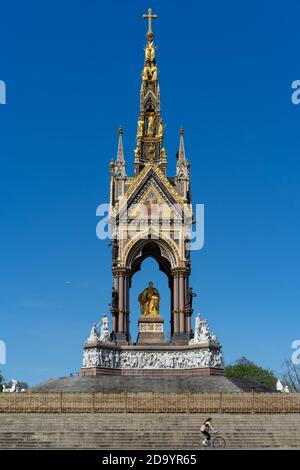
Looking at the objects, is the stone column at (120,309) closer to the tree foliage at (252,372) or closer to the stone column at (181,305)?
the stone column at (181,305)

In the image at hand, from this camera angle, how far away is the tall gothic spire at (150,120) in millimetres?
55562

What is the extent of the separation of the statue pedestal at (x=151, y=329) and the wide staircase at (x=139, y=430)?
15.8 metres

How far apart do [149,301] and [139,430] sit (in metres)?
20.0

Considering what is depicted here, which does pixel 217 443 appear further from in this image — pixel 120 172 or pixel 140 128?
pixel 140 128

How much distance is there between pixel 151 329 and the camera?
2083 inches

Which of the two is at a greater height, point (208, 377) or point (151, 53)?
point (151, 53)

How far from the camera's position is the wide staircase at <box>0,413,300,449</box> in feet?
108

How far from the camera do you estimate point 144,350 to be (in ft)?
164

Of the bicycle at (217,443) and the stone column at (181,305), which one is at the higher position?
the stone column at (181,305)

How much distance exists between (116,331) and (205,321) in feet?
20.8

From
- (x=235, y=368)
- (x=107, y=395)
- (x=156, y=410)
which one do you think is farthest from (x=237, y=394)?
(x=235, y=368)

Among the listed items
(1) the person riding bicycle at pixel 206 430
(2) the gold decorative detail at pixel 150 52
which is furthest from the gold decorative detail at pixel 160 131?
(1) the person riding bicycle at pixel 206 430

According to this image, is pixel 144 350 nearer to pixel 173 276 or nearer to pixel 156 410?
pixel 173 276

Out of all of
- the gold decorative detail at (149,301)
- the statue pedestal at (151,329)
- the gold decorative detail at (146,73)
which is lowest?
the statue pedestal at (151,329)
